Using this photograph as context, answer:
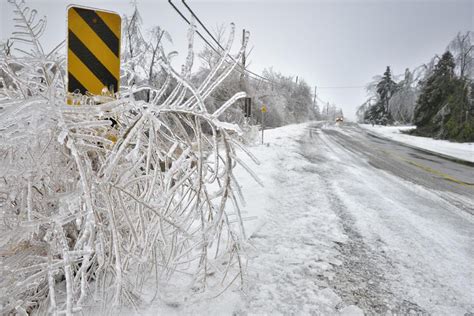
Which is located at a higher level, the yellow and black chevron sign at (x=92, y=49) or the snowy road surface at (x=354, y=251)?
the yellow and black chevron sign at (x=92, y=49)

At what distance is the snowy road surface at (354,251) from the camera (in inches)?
69.1

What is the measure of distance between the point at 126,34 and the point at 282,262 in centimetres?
1412

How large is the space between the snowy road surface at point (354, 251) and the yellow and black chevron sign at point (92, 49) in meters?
1.51

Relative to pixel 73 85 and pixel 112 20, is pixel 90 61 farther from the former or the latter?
pixel 112 20

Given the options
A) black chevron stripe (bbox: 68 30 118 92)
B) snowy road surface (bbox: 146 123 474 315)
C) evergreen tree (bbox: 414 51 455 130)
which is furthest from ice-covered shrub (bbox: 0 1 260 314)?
evergreen tree (bbox: 414 51 455 130)

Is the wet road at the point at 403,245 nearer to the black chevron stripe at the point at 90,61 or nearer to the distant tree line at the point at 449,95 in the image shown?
the black chevron stripe at the point at 90,61

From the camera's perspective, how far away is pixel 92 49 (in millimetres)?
1662

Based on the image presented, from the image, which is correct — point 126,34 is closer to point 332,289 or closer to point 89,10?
point 89,10

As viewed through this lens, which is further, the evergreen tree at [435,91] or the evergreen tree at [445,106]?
the evergreen tree at [435,91]

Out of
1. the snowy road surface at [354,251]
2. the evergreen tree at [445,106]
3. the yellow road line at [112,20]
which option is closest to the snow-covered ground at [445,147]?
the evergreen tree at [445,106]

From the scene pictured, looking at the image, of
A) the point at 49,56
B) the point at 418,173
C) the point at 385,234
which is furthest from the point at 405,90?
the point at 49,56

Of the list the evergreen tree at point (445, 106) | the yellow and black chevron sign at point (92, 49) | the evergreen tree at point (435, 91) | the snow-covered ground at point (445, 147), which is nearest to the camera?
the yellow and black chevron sign at point (92, 49)

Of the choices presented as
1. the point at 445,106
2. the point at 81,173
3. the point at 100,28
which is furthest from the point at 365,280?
the point at 445,106

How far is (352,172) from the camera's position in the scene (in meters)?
6.02
